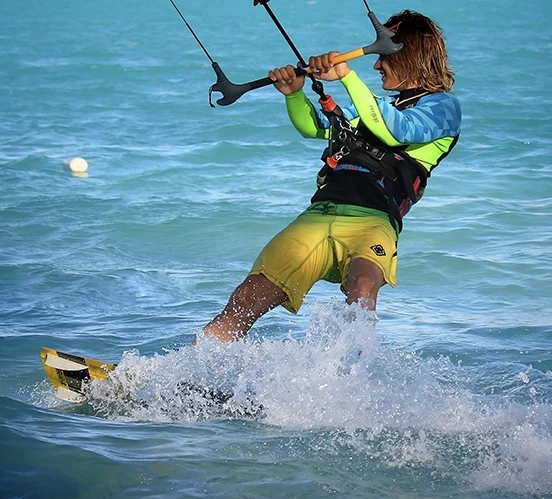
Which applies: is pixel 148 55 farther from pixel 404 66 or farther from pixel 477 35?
pixel 404 66

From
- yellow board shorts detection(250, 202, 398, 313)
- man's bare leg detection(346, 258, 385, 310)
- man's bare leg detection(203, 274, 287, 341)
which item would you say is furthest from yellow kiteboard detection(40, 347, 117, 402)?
man's bare leg detection(346, 258, 385, 310)

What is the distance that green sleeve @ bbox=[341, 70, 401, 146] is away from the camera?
4441mm

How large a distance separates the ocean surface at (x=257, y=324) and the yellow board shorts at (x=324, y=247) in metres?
0.17

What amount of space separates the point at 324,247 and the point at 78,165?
10.1m

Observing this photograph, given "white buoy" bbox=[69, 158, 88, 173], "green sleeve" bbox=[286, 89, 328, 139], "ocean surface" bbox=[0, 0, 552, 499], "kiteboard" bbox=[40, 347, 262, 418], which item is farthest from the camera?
"white buoy" bbox=[69, 158, 88, 173]

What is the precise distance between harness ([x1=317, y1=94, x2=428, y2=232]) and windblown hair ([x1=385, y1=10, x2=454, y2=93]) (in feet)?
0.35

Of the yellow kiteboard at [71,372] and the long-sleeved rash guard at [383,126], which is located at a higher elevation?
the long-sleeved rash guard at [383,126]

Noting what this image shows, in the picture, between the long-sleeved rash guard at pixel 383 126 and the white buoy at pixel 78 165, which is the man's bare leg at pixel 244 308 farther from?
the white buoy at pixel 78 165

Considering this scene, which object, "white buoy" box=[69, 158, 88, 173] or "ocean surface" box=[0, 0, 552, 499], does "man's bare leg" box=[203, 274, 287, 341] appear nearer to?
"ocean surface" box=[0, 0, 552, 499]

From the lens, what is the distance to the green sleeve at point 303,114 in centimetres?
486

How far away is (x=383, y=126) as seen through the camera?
447cm

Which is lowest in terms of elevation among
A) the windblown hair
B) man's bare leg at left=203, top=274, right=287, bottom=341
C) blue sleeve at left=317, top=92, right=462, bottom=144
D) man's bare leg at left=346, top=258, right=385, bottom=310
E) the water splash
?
the water splash

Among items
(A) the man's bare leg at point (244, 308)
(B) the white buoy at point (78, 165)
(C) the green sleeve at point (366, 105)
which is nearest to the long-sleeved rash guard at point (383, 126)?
(C) the green sleeve at point (366, 105)

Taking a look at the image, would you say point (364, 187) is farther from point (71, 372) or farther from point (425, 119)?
point (71, 372)
